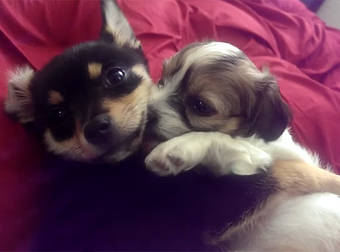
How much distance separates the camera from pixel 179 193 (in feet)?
4.16

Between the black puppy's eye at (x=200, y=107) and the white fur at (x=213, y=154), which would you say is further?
the black puppy's eye at (x=200, y=107)

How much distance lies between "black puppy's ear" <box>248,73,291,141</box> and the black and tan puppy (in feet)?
1.35

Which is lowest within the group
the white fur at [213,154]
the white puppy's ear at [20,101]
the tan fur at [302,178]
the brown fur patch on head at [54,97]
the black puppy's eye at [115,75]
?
the tan fur at [302,178]

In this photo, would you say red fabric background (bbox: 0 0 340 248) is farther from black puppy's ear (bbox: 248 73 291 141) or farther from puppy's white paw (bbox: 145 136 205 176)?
black puppy's ear (bbox: 248 73 291 141)

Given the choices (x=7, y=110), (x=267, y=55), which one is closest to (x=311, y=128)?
(x=267, y=55)

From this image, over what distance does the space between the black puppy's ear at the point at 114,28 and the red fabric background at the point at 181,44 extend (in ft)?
0.89

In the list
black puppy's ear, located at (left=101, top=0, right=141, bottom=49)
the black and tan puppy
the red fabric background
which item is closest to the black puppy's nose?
the black and tan puppy

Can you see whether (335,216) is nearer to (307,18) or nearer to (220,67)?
(220,67)

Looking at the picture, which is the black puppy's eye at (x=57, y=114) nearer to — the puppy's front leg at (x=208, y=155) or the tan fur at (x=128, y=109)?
the tan fur at (x=128, y=109)

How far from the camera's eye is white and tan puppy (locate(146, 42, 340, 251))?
133 centimetres

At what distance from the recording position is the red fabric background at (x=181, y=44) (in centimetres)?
131

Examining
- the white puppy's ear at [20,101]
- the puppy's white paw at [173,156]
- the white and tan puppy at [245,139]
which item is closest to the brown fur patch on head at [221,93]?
the white and tan puppy at [245,139]

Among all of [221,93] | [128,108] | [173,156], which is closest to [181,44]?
[221,93]

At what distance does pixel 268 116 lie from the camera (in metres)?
1.42
